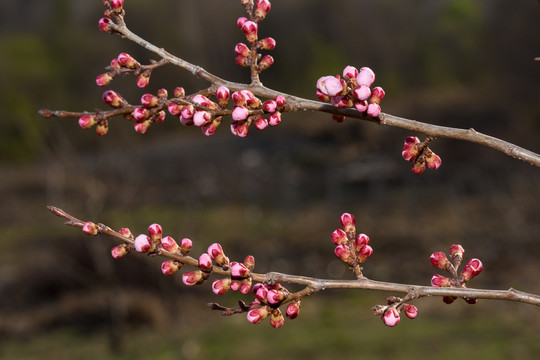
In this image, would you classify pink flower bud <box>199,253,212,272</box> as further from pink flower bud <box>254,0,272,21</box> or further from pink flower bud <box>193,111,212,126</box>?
pink flower bud <box>254,0,272,21</box>

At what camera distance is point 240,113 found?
1.35 meters

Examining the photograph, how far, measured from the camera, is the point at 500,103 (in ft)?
92.4

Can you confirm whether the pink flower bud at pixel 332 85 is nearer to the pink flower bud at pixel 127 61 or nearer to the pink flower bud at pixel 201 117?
the pink flower bud at pixel 201 117

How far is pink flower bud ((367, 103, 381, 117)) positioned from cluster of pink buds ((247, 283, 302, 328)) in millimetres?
→ 430

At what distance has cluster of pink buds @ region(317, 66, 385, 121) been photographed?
1284 mm

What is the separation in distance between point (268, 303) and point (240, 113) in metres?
0.43

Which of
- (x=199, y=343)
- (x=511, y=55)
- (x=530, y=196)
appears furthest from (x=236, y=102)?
(x=511, y=55)

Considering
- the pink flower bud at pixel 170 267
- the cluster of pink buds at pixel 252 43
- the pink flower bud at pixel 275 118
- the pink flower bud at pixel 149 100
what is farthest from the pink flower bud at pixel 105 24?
the pink flower bud at pixel 170 267

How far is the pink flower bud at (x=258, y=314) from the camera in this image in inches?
52.2

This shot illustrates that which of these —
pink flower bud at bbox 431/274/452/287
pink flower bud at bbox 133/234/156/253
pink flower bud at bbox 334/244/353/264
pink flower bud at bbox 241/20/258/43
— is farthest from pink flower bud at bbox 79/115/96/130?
pink flower bud at bbox 431/274/452/287

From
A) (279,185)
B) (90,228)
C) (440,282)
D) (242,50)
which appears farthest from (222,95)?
(279,185)

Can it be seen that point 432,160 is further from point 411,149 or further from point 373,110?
point 373,110

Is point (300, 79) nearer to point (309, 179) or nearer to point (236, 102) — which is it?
point (309, 179)

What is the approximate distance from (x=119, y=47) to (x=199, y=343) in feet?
103
